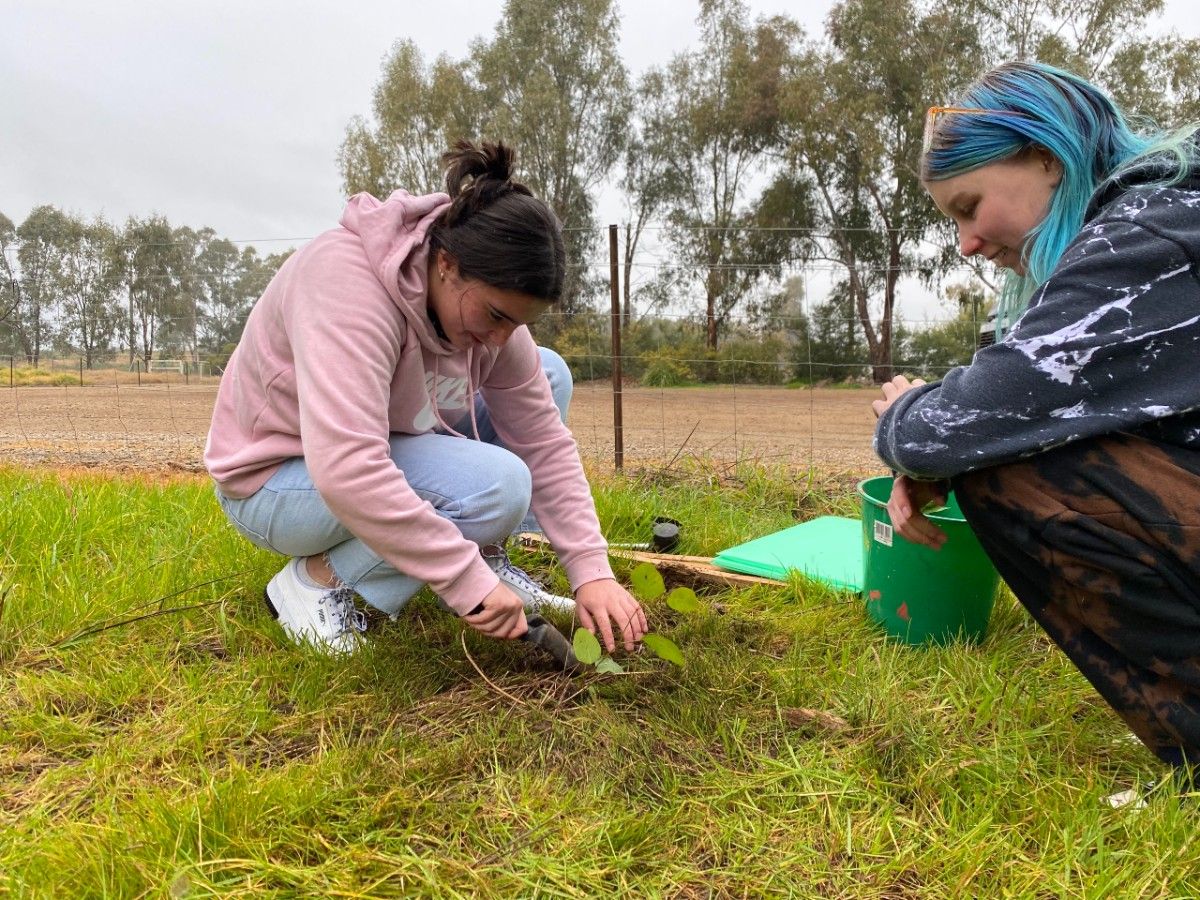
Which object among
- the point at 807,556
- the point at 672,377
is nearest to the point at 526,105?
the point at 672,377

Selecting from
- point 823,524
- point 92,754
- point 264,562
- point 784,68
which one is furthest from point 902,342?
point 784,68

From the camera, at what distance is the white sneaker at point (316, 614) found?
5.69 ft

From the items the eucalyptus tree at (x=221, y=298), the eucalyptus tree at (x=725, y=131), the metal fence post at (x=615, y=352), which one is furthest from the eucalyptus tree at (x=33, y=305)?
the eucalyptus tree at (x=725, y=131)

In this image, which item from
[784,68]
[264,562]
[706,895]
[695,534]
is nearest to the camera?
[706,895]

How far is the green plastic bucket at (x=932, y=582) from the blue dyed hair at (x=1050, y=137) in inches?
26.4

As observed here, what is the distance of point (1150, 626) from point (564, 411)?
1514mm

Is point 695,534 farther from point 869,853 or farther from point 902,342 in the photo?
point 902,342

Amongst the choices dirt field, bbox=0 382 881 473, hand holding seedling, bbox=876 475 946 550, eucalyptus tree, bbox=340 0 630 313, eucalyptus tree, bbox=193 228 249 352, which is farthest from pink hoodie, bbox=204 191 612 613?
eucalyptus tree, bbox=340 0 630 313

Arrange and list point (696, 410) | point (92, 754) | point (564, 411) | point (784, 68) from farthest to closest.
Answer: point (784, 68) → point (696, 410) → point (564, 411) → point (92, 754)

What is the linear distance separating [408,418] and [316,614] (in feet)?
1.53

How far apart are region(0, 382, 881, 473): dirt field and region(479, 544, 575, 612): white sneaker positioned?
2.10m

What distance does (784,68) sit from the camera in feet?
78.9

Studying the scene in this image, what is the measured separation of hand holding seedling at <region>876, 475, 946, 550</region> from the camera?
1.47m

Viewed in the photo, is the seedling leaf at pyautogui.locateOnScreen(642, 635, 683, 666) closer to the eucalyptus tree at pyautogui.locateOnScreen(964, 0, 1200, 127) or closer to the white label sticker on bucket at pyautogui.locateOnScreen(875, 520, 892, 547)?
the white label sticker on bucket at pyautogui.locateOnScreen(875, 520, 892, 547)
